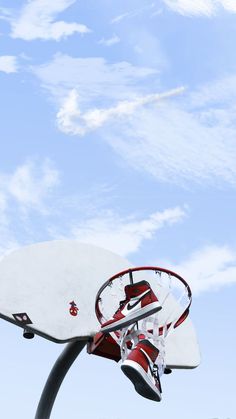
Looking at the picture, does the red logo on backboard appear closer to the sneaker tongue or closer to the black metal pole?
the black metal pole

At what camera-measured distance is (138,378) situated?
25.2ft

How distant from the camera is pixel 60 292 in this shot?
920cm

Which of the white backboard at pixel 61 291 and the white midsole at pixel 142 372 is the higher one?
the white backboard at pixel 61 291

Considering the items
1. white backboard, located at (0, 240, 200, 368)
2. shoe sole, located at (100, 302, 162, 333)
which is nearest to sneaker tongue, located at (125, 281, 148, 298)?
shoe sole, located at (100, 302, 162, 333)

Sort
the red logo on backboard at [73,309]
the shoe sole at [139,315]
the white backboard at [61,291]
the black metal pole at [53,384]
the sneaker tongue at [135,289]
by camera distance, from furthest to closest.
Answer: the black metal pole at [53,384] → the red logo on backboard at [73,309] → the white backboard at [61,291] → the sneaker tongue at [135,289] → the shoe sole at [139,315]

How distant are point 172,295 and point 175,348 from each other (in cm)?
70

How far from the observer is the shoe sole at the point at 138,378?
7.64 m

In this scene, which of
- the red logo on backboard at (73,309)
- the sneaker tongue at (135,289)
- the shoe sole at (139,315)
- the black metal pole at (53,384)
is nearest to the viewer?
the shoe sole at (139,315)

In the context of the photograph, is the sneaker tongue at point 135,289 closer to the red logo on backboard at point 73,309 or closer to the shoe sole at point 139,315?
the shoe sole at point 139,315

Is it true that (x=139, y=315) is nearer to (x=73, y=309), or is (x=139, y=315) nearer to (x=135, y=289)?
(x=135, y=289)

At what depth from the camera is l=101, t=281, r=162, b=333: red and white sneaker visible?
26.6 ft

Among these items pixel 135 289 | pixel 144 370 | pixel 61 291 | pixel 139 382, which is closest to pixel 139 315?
pixel 135 289

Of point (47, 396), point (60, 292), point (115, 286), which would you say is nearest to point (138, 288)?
point (115, 286)

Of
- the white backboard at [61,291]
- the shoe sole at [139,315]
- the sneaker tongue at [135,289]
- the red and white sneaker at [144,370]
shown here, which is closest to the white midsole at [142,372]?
the red and white sneaker at [144,370]
